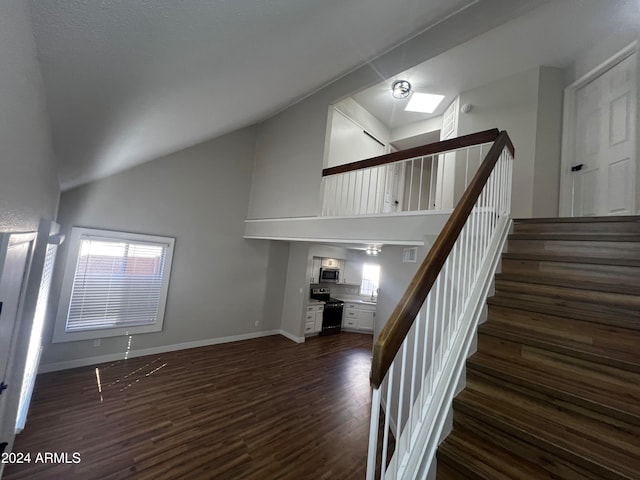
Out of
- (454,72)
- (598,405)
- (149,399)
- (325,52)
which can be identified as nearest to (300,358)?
(149,399)

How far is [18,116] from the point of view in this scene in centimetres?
85

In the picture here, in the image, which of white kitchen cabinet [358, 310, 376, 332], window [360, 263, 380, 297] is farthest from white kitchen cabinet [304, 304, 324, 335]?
window [360, 263, 380, 297]

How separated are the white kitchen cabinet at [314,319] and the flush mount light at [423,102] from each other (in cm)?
452

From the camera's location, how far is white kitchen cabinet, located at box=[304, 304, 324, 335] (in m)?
5.73

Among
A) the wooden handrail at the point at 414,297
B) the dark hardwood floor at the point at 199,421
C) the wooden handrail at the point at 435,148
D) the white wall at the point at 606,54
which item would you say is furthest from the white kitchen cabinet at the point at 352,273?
the wooden handrail at the point at 414,297

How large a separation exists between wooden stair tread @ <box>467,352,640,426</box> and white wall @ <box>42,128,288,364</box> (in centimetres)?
441

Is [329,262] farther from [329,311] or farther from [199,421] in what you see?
[199,421]

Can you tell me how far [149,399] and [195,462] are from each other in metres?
1.23

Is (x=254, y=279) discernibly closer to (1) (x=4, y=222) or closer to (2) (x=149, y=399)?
(2) (x=149, y=399)

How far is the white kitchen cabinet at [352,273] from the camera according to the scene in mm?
7289

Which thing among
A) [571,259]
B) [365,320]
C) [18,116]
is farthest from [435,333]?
[365,320]

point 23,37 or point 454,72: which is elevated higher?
point 454,72

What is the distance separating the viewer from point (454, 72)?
355 centimetres

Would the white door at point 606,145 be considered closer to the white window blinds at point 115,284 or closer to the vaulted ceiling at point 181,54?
the vaulted ceiling at point 181,54
